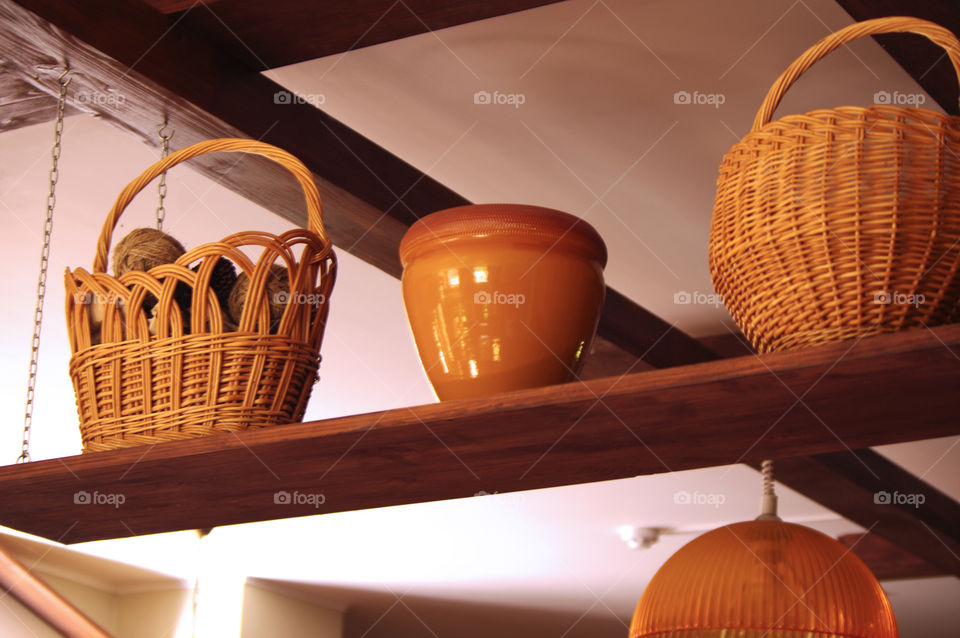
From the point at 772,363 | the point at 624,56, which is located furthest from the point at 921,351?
the point at 624,56

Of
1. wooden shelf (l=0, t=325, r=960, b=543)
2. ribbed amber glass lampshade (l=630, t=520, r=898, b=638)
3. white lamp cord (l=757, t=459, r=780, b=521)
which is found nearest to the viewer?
wooden shelf (l=0, t=325, r=960, b=543)

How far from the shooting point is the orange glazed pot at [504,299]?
1119mm

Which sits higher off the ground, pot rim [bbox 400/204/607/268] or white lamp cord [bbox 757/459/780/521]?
pot rim [bbox 400/204/607/268]

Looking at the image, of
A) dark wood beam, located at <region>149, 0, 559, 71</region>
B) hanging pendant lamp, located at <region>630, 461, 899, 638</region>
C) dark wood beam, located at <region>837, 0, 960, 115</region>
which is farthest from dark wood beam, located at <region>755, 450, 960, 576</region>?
dark wood beam, located at <region>149, 0, 559, 71</region>

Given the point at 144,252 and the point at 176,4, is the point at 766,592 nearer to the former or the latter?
the point at 144,252

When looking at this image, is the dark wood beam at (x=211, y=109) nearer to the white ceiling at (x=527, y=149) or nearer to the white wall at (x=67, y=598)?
the white ceiling at (x=527, y=149)

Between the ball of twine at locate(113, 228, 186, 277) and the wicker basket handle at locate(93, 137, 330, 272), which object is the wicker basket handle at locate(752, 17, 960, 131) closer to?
the wicker basket handle at locate(93, 137, 330, 272)

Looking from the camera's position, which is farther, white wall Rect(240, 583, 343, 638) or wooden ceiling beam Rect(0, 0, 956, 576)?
white wall Rect(240, 583, 343, 638)

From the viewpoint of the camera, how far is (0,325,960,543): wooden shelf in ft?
2.84

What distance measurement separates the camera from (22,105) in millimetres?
A: 1722

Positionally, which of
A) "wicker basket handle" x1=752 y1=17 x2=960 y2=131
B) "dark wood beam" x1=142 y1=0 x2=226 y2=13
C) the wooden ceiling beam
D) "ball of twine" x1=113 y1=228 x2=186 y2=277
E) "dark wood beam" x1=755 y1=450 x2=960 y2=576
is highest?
"dark wood beam" x1=142 y1=0 x2=226 y2=13

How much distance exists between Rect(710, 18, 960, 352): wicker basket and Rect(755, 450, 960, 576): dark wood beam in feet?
6.70

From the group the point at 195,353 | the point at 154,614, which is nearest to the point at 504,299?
the point at 195,353

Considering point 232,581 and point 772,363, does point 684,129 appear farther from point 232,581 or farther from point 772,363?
point 232,581
